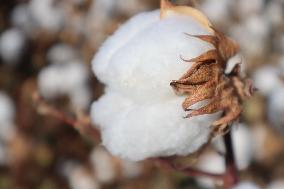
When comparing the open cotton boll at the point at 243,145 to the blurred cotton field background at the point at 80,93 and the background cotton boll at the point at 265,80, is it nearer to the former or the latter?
the blurred cotton field background at the point at 80,93

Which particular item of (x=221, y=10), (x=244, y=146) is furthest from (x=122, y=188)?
(x=221, y=10)

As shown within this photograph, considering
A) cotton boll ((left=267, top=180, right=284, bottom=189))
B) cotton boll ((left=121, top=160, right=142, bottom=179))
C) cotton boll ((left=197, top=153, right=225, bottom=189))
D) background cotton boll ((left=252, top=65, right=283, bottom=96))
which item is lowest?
cotton boll ((left=267, top=180, right=284, bottom=189))

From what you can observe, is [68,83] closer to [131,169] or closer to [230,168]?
[131,169]

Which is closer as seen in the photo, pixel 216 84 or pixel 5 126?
pixel 216 84

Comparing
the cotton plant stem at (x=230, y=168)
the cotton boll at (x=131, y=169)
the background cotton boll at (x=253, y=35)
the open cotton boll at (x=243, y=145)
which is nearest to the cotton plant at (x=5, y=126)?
the cotton boll at (x=131, y=169)

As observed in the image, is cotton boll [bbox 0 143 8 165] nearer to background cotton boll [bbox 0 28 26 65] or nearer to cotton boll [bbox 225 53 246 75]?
background cotton boll [bbox 0 28 26 65]

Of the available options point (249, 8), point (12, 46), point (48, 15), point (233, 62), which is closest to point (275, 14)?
point (249, 8)

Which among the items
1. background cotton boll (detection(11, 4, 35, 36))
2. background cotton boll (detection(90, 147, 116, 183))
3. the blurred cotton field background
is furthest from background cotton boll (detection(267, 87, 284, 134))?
background cotton boll (detection(11, 4, 35, 36))
